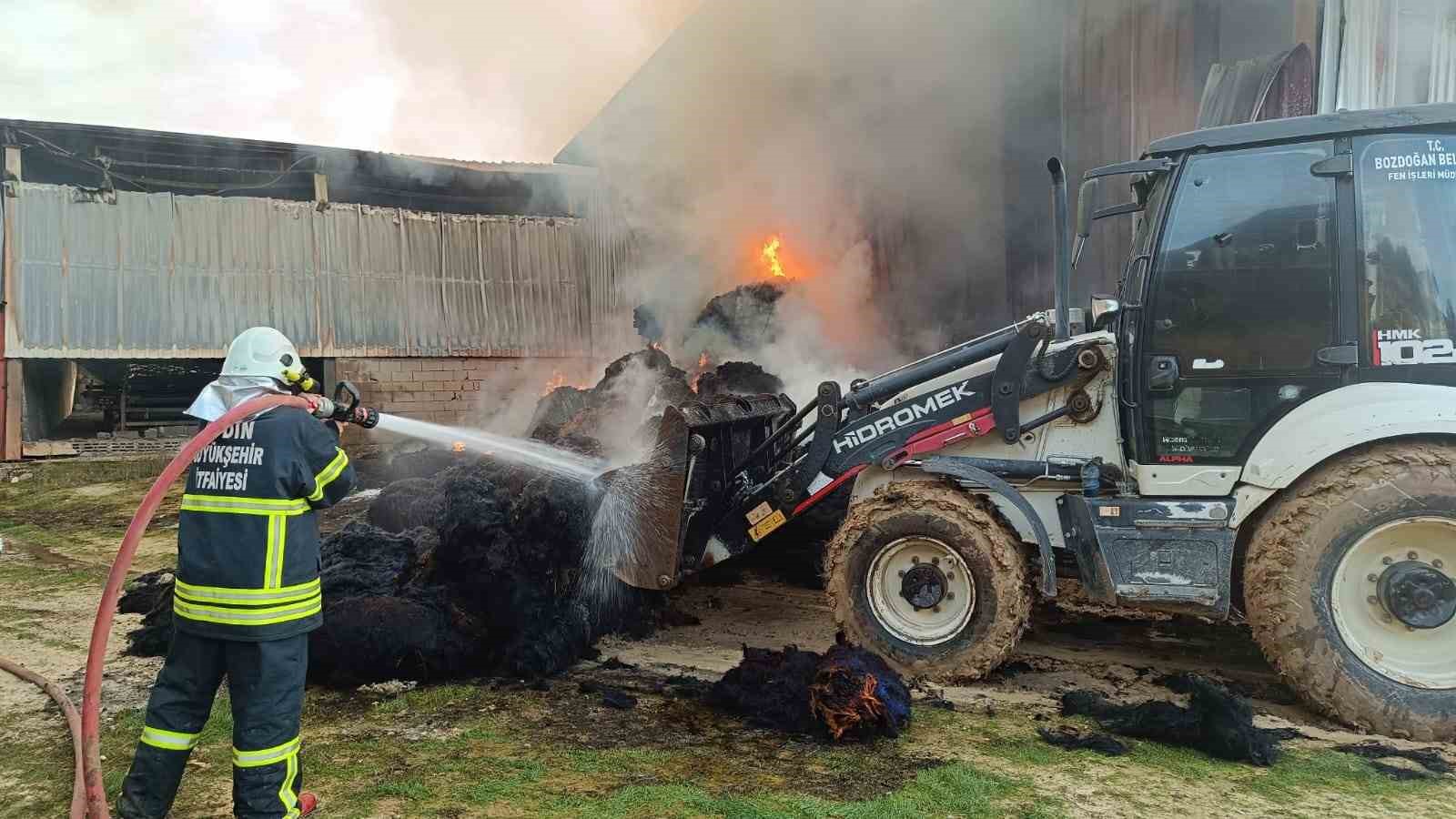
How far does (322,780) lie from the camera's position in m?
3.85

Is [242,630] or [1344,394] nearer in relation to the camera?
[242,630]

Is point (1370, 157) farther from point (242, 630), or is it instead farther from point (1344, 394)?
point (242, 630)

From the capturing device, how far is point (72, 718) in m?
4.34

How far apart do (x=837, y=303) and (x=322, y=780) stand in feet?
31.0

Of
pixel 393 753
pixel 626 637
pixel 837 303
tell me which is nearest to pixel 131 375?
pixel 837 303

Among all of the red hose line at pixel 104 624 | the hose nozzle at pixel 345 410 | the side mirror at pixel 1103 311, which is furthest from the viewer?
the side mirror at pixel 1103 311

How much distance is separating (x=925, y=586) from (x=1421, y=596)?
227 cm

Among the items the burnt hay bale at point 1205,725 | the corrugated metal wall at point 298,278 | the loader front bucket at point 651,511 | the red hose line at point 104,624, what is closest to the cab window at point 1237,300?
the burnt hay bale at point 1205,725

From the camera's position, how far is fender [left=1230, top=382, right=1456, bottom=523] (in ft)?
13.9

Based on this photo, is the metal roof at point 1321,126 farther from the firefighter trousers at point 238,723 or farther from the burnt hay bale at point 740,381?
the firefighter trousers at point 238,723

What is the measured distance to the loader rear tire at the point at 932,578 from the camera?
16.1ft

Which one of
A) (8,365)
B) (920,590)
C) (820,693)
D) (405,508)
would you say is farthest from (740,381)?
(8,365)

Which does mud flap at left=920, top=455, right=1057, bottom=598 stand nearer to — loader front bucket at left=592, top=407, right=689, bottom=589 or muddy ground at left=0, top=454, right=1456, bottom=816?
muddy ground at left=0, top=454, right=1456, bottom=816

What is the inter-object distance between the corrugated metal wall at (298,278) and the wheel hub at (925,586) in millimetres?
11617
